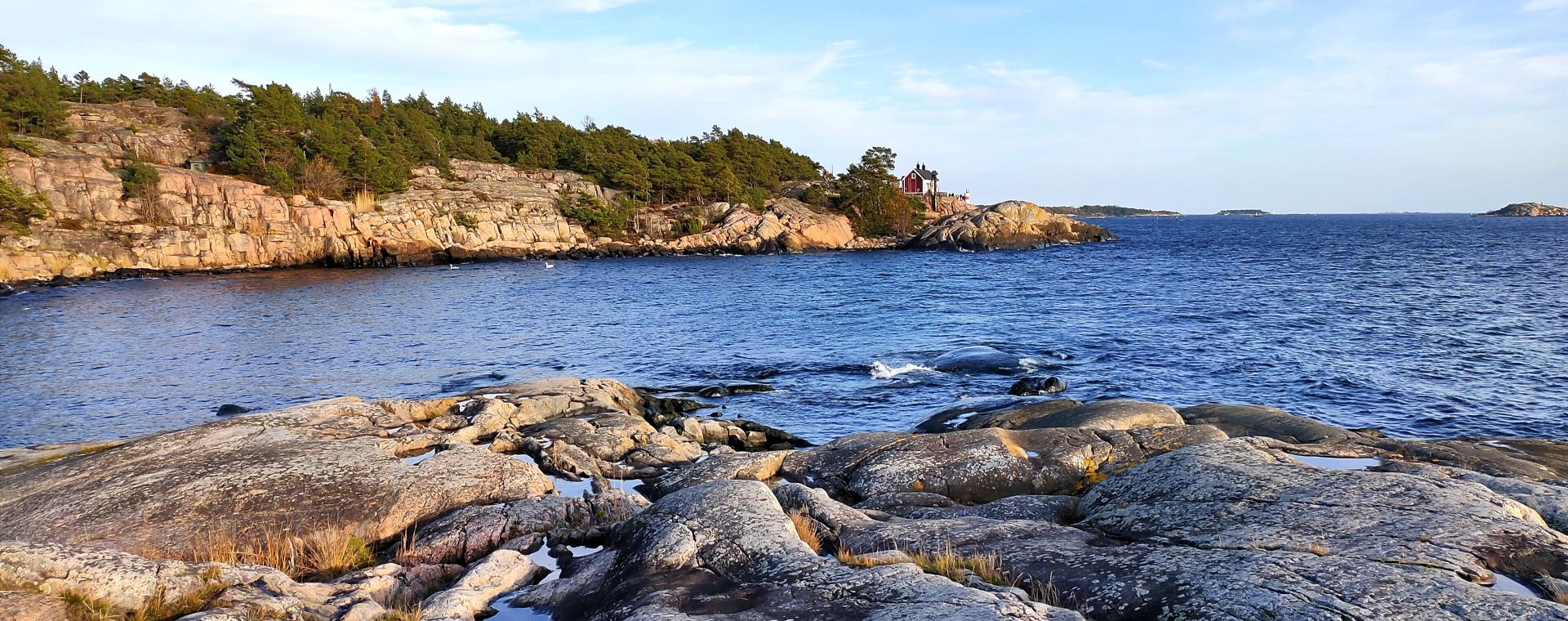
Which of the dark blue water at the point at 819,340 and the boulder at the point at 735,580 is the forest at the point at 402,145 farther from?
the boulder at the point at 735,580

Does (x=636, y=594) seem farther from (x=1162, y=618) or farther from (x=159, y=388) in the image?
(x=159, y=388)

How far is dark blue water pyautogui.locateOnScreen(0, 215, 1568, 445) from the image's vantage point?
2770 centimetres

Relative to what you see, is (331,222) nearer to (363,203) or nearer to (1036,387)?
(363,203)

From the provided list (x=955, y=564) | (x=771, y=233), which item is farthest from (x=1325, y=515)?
(x=771, y=233)

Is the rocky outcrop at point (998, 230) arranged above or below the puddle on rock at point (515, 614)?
above

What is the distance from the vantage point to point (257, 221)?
85438mm

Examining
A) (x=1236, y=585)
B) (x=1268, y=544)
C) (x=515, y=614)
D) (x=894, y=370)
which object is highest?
(x=1236, y=585)

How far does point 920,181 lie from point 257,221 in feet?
368

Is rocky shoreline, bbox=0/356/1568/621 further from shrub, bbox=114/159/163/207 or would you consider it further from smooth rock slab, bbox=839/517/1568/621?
shrub, bbox=114/159/163/207

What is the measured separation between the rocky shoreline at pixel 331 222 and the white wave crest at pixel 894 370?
7263 cm

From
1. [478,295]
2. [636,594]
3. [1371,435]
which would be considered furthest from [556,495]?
[478,295]

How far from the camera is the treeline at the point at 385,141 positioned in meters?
90.5

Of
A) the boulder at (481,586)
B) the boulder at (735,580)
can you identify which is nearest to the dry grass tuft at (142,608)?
the boulder at (481,586)

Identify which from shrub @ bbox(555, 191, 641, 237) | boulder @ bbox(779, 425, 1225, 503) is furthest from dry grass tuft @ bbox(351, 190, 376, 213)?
boulder @ bbox(779, 425, 1225, 503)
